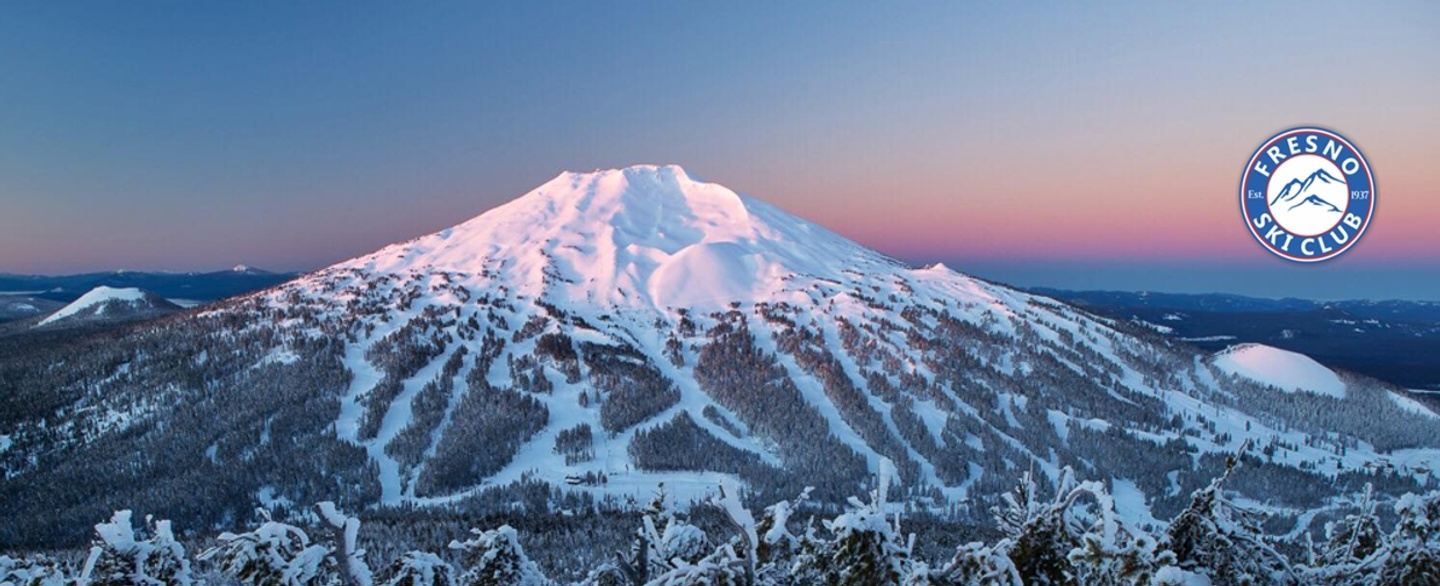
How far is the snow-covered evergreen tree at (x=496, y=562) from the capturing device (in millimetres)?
8688

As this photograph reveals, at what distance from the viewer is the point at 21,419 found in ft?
342

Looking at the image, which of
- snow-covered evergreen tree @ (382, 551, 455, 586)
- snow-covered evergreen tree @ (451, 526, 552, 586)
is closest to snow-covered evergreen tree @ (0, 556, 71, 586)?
snow-covered evergreen tree @ (382, 551, 455, 586)

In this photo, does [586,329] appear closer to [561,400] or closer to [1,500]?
[561,400]

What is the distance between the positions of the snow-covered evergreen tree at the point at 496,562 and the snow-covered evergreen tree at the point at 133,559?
2.93 metres

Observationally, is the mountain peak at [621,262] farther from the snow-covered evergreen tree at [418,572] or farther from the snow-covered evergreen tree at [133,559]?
the snow-covered evergreen tree at [133,559]

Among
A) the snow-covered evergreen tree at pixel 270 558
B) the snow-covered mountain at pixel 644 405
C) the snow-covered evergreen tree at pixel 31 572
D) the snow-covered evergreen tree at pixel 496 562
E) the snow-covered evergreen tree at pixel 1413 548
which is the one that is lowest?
the snow-covered mountain at pixel 644 405

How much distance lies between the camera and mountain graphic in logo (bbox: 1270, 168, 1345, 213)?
23.3 meters

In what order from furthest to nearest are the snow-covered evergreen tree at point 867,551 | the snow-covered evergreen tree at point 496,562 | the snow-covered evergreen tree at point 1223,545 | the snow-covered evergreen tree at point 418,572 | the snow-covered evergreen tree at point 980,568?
the snow-covered evergreen tree at point 496,562 < the snow-covered evergreen tree at point 418,572 < the snow-covered evergreen tree at point 1223,545 < the snow-covered evergreen tree at point 867,551 < the snow-covered evergreen tree at point 980,568

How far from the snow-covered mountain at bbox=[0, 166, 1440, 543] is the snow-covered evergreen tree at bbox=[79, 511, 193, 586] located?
69.8 m

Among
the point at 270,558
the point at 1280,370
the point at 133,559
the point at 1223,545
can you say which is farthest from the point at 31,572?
the point at 1280,370

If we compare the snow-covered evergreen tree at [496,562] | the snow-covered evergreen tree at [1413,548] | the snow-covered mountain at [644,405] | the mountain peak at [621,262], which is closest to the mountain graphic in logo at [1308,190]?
the snow-covered evergreen tree at [1413,548]

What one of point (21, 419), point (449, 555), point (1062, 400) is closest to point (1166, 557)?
point (449, 555)

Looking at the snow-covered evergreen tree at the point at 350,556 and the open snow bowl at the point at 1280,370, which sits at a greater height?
the snow-covered evergreen tree at the point at 350,556

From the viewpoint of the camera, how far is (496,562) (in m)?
8.73
